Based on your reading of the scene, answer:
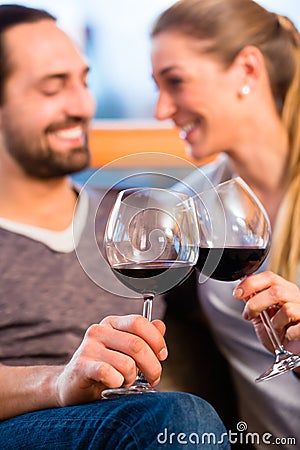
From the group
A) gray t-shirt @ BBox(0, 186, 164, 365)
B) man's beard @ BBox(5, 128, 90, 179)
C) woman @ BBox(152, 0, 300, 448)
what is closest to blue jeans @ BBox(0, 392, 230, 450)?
gray t-shirt @ BBox(0, 186, 164, 365)

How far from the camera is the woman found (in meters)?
1.58

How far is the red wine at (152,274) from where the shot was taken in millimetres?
909

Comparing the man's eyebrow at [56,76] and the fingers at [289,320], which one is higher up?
the man's eyebrow at [56,76]

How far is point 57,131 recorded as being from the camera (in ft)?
5.88

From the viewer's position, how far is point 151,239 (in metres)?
0.90

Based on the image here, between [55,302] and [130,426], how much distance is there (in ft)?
2.01

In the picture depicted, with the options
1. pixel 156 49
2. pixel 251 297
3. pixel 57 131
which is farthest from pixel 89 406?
pixel 156 49

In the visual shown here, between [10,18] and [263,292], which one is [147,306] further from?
[10,18]

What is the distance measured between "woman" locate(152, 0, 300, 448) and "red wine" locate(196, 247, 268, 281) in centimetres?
52

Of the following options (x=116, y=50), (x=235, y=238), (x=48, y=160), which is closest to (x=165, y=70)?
(x=48, y=160)

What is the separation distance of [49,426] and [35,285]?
1.79 feet

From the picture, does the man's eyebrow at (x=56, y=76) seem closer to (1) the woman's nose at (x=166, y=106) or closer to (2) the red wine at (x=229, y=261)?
(1) the woman's nose at (x=166, y=106)

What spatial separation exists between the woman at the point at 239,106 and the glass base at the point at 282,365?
476mm

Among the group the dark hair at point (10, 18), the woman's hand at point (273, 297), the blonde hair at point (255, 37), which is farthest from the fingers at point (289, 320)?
the dark hair at point (10, 18)
